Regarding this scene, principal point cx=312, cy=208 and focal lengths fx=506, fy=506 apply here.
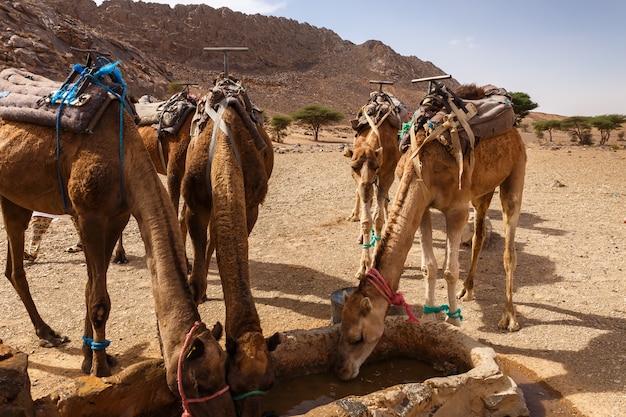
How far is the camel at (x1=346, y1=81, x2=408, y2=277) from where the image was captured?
6.75 meters

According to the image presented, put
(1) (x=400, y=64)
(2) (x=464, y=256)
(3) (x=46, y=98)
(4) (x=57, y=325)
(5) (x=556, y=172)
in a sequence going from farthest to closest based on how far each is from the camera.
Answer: (1) (x=400, y=64)
(5) (x=556, y=172)
(2) (x=464, y=256)
(4) (x=57, y=325)
(3) (x=46, y=98)

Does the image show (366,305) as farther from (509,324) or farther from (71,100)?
(71,100)

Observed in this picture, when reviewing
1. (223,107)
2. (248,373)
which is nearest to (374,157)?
(223,107)

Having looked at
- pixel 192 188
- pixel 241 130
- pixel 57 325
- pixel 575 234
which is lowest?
pixel 57 325

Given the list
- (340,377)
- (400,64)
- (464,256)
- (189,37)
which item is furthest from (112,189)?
(400,64)

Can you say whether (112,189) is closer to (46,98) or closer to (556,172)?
(46,98)

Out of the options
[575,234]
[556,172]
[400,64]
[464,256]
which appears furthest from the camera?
[400,64]

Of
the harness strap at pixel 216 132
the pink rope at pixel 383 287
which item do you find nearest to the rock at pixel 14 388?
the harness strap at pixel 216 132

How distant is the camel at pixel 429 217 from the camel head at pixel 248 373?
3.71 feet

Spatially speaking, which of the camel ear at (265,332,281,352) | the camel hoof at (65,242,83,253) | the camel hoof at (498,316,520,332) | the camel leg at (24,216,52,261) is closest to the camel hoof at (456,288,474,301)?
the camel hoof at (498,316,520,332)

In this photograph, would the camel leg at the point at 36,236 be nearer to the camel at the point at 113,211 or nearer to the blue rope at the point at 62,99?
the camel at the point at 113,211

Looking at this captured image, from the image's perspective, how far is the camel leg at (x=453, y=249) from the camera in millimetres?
4684

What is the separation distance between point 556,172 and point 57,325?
1455cm

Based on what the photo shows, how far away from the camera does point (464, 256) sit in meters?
7.78
